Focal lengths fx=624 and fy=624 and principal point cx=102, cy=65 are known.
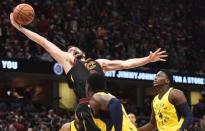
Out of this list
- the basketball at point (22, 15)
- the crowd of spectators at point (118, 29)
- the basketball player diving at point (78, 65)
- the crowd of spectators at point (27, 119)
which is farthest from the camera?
the crowd of spectators at point (118, 29)

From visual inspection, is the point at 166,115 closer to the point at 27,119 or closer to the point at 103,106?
the point at 103,106

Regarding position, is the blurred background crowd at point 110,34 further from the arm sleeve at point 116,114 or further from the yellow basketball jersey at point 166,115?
the arm sleeve at point 116,114

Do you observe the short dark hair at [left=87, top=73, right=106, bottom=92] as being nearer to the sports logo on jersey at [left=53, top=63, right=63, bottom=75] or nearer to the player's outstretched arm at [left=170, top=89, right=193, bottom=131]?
the player's outstretched arm at [left=170, top=89, right=193, bottom=131]

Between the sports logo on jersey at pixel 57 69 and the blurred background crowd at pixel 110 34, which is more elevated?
the blurred background crowd at pixel 110 34

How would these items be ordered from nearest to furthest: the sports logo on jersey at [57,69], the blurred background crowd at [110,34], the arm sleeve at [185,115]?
the arm sleeve at [185,115] → the blurred background crowd at [110,34] → the sports logo on jersey at [57,69]

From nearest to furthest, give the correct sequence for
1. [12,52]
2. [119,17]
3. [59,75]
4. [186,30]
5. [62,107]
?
[12,52] < [59,75] < [62,107] < [119,17] < [186,30]

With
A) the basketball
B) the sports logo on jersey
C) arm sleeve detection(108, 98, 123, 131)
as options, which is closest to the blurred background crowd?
the sports logo on jersey

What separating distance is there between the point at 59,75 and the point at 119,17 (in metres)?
5.38

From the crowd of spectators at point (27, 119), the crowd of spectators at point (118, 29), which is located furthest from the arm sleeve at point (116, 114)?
the crowd of spectators at point (118, 29)

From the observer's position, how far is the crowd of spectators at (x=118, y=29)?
2122 centimetres

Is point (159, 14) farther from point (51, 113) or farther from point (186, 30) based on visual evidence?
point (51, 113)

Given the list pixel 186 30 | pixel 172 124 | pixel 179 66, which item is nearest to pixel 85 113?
pixel 172 124

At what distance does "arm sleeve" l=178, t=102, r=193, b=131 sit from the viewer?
8328 millimetres

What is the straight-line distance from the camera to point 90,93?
7.02 meters
